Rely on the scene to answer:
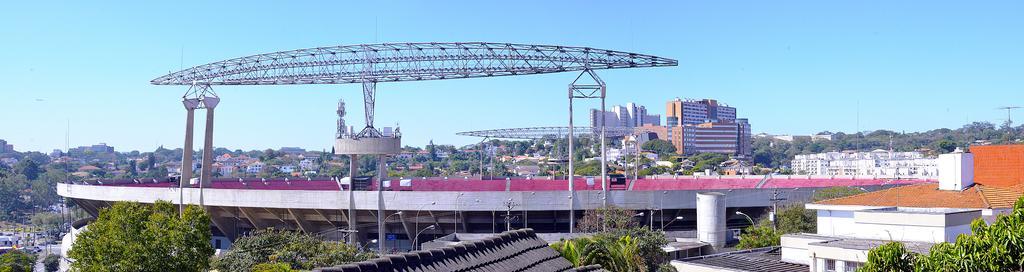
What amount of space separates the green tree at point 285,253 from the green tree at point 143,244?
5115 millimetres

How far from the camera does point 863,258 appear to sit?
27125 mm

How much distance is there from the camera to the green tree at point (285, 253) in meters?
37.9

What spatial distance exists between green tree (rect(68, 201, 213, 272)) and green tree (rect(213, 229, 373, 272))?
5115mm

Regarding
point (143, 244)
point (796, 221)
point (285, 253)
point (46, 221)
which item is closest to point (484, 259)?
point (143, 244)

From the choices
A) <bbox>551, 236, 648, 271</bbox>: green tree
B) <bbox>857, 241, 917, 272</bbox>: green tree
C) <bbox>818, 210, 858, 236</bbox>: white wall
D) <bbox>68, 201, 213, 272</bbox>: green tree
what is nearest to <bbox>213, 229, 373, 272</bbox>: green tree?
<bbox>68, 201, 213, 272</bbox>: green tree

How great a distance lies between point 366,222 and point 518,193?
37.9 feet

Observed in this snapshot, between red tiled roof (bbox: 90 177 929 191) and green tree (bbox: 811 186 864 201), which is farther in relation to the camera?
red tiled roof (bbox: 90 177 929 191)

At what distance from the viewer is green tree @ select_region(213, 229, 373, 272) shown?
37.9 m

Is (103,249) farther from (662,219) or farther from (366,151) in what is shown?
(662,219)

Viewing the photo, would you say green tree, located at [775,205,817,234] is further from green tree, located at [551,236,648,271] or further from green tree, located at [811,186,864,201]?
green tree, located at [551,236,648,271]

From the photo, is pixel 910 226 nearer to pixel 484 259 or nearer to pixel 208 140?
pixel 484 259

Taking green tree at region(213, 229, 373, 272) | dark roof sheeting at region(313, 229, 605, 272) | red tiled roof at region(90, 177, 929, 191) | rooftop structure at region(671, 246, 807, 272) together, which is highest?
dark roof sheeting at region(313, 229, 605, 272)

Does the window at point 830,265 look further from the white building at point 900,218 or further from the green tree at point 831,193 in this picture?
the green tree at point 831,193

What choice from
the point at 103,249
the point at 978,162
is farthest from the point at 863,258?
the point at 103,249
